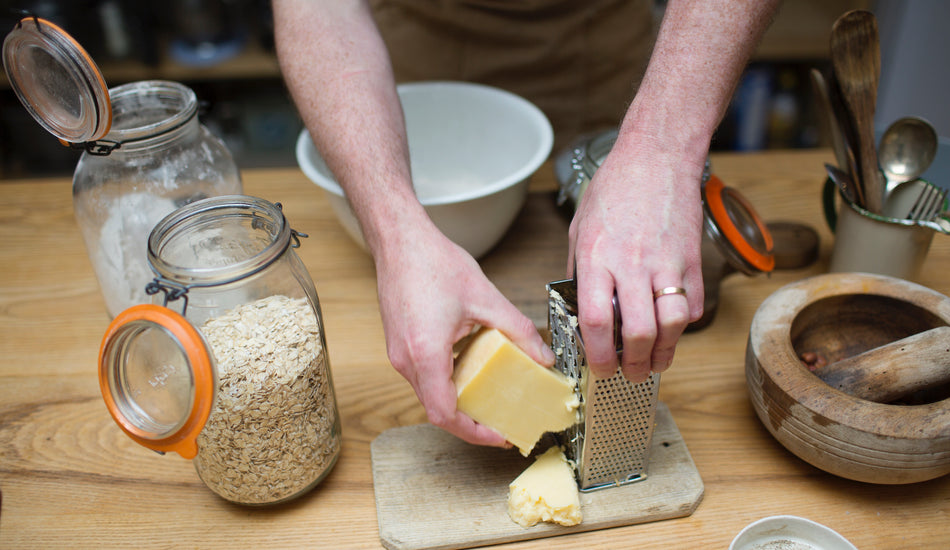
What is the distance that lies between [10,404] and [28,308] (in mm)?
223

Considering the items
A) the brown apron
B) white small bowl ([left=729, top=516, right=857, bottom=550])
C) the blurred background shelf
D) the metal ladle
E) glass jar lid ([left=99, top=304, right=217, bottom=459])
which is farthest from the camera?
the blurred background shelf

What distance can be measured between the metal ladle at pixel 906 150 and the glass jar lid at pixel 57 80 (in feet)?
3.57

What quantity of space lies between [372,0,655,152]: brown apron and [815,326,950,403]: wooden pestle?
2.31 feet

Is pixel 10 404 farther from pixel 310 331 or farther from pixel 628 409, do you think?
pixel 628 409

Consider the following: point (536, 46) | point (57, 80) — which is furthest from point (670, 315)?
point (536, 46)

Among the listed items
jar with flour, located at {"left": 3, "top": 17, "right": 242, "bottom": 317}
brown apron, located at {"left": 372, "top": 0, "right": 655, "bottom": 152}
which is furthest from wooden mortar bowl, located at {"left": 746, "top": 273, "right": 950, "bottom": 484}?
jar with flour, located at {"left": 3, "top": 17, "right": 242, "bottom": 317}

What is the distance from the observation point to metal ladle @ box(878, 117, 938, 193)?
102cm

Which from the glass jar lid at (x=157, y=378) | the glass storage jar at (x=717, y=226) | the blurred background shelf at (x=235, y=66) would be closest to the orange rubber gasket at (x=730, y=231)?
the glass storage jar at (x=717, y=226)

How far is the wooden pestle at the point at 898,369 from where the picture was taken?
29.9 inches

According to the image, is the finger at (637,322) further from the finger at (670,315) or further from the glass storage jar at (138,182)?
the glass storage jar at (138,182)

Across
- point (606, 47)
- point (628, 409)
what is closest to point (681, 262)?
point (628, 409)

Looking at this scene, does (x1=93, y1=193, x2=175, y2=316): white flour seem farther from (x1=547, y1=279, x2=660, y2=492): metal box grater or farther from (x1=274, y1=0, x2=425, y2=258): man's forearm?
(x1=547, y1=279, x2=660, y2=492): metal box grater

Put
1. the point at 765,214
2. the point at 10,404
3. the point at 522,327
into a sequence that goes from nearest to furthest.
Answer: the point at 522,327, the point at 10,404, the point at 765,214

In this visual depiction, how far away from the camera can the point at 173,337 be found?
0.60 m
